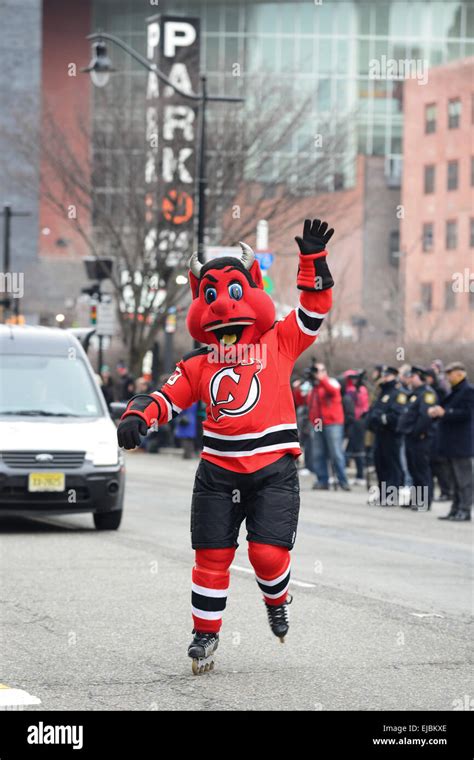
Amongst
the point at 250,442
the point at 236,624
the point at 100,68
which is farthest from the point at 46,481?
the point at 100,68

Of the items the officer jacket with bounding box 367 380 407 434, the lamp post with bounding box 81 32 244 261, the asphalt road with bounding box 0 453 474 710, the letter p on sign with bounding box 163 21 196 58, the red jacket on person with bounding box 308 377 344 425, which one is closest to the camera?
the asphalt road with bounding box 0 453 474 710

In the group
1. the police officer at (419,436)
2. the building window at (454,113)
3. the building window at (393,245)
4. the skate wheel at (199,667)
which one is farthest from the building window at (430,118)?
the skate wheel at (199,667)

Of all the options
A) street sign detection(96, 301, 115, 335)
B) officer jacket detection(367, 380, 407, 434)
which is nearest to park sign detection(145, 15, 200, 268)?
street sign detection(96, 301, 115, 335)

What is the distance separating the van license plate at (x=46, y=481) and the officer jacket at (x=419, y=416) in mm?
6057

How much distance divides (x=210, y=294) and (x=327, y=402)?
44.4 ft

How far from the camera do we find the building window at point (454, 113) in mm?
59781

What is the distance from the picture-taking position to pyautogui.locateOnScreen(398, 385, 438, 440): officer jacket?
18828mm

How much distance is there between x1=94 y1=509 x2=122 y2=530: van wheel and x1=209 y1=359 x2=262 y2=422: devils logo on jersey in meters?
6.97

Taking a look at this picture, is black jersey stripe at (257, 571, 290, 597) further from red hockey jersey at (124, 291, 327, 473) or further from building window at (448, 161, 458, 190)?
building window at (448, 161, 458, 190)

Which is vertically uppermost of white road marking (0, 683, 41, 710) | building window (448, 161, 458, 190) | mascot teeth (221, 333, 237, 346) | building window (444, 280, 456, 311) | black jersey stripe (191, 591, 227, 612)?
building window (448, 161, 458, 190)

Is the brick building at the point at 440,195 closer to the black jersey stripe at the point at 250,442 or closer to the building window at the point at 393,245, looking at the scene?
the building window at the point at 393,245

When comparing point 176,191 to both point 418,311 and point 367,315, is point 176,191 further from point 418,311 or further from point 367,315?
point 367,315
